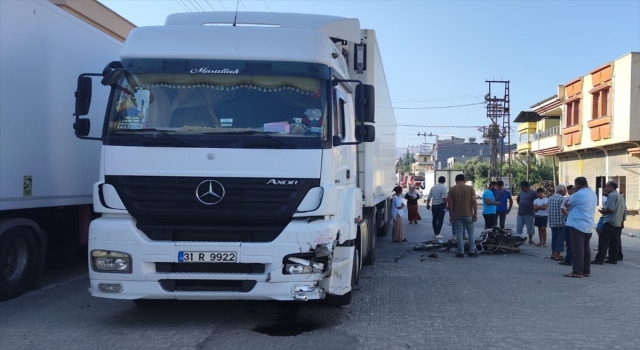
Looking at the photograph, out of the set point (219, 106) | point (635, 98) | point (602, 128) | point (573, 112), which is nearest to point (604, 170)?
point (602, 128)

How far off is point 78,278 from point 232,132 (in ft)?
16.8

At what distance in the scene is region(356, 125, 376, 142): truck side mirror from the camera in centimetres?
630

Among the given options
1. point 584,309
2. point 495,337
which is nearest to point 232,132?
point 495,337

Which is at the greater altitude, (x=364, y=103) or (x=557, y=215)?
(x=364, y=103)

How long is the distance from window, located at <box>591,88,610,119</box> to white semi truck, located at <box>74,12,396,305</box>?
26.0 meters

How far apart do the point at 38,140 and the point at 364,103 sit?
457cm

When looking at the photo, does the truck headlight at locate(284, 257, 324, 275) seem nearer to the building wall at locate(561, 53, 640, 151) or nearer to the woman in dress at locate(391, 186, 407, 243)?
the woman in dress at locate(391, 186, 407, 243)

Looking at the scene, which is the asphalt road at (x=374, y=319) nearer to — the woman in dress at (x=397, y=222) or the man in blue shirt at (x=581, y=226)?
the man in blue shirt at (x=581, y=226)

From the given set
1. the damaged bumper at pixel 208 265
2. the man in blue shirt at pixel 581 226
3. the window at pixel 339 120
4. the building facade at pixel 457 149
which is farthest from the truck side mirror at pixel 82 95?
the building facade at pixel 457 149

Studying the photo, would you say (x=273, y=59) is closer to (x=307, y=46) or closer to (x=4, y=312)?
(x=307, y=46)

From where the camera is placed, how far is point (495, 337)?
19.2ft

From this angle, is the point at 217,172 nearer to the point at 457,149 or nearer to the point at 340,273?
the point at 340,273

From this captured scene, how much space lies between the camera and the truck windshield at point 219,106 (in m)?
5.74

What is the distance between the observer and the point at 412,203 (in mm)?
19859
